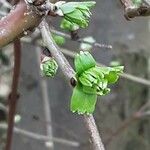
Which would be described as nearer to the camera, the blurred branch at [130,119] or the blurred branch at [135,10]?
the blurred branch at [135,10]

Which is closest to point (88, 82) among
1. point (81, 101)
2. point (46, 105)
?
point (81, 101)

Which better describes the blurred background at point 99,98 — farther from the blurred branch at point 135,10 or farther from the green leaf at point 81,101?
the green leaf at point 81,101

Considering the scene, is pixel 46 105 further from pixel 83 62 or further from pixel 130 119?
pixel 83 62

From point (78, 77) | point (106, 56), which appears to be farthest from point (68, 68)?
point (106, 56)

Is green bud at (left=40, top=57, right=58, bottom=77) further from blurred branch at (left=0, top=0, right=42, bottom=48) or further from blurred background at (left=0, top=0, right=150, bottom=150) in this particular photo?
blurred background at (left=0, top=0, right=150, bottom=150)

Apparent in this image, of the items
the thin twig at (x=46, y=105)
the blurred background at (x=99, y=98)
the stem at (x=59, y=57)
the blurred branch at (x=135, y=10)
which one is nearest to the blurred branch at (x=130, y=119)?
the blurred background at (x=99, y=98)

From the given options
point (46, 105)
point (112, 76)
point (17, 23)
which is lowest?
point (46, 105)

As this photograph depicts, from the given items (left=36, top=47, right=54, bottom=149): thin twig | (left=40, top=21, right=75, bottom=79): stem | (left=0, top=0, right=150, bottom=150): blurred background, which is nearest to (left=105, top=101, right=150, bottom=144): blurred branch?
(left=0, top=0, right=150, bottom=150): blurred background

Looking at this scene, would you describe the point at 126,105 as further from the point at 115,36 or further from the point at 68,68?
the point at 68,68
